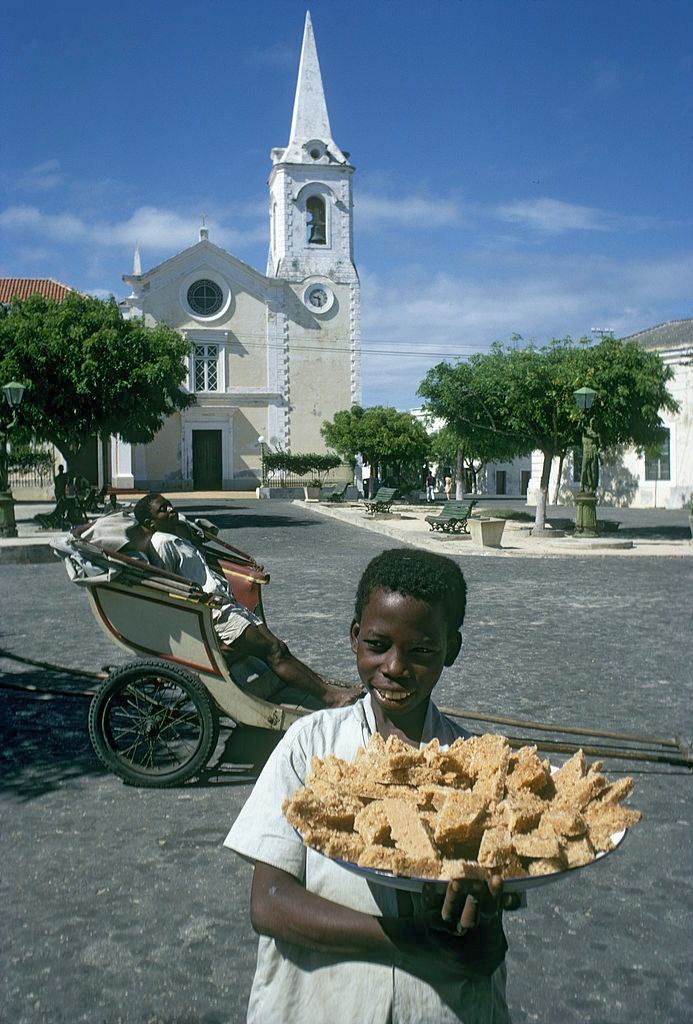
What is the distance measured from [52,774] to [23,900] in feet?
5.10

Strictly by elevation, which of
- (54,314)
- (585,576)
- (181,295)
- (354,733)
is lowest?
(585,576)

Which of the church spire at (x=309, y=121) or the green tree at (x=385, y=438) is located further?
the church spire at (x=309, y=121)

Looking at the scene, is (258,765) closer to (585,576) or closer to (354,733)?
(354,733)

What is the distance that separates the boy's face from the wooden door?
166 feet

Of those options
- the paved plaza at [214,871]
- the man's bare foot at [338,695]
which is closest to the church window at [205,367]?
the paved plaza at [214,871]

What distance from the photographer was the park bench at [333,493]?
140 ft

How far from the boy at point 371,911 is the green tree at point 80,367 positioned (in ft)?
76.3

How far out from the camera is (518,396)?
22.9 m

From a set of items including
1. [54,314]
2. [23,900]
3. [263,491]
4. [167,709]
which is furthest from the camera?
[263,491]

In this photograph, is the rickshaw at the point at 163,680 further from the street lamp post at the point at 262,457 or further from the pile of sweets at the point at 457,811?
the street lamp post at the point at 262,457

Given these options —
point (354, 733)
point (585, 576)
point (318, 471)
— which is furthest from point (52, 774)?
point (318, 471)

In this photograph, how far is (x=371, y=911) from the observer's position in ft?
5.92

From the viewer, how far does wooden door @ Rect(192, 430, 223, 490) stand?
5216 centimetres

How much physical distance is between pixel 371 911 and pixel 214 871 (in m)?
2.43
